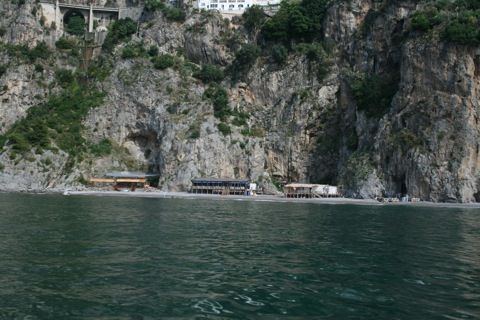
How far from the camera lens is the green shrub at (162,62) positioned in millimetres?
71750

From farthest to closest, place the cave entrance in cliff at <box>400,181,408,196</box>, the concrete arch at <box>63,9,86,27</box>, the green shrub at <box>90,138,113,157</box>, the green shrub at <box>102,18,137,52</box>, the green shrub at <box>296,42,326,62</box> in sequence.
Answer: the concrete arch at <box>63,9,86,27</box> < the green shrub at <box>102,18,137,52</box> < the green shrub at <box>296,42,326,62</box> < the green shrub at <box>90,138,113,157</box> < the cave entrance in cliff at <box>400,181,408,196</box>

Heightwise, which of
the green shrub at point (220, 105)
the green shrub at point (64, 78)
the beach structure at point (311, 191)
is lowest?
the beach structure at point (311, 191)

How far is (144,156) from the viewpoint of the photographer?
72250 mm

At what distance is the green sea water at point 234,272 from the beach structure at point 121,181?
3882 centimetres

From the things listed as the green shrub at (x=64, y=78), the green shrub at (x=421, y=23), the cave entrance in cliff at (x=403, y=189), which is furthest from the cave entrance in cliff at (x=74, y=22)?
the cave entrance in cliff at (x=403, y=189)

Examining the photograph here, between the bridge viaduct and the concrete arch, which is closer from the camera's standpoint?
the bridge viaduct

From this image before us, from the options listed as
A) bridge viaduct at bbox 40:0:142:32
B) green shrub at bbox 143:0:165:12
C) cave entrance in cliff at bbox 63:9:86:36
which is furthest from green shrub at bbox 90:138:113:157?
green shrub at bbox 143:0:165:12

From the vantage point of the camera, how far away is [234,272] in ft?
47.5

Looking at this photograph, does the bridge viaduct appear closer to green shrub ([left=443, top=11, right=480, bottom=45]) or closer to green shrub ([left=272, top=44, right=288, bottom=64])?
green shrub ([left=272, top=44, right=288, bottom=64])

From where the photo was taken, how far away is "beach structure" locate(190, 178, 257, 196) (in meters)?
61.2

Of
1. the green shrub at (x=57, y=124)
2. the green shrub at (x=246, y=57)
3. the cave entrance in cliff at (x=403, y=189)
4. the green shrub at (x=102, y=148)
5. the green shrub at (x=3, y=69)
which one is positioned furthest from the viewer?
the green shrub at (x=3, y=69)

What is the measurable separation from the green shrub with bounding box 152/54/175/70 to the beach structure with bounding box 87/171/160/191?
17.7m

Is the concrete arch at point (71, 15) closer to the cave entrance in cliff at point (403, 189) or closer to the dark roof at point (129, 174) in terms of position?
the dark roof at point (129, 174)

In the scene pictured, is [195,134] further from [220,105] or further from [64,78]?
[64,78]
